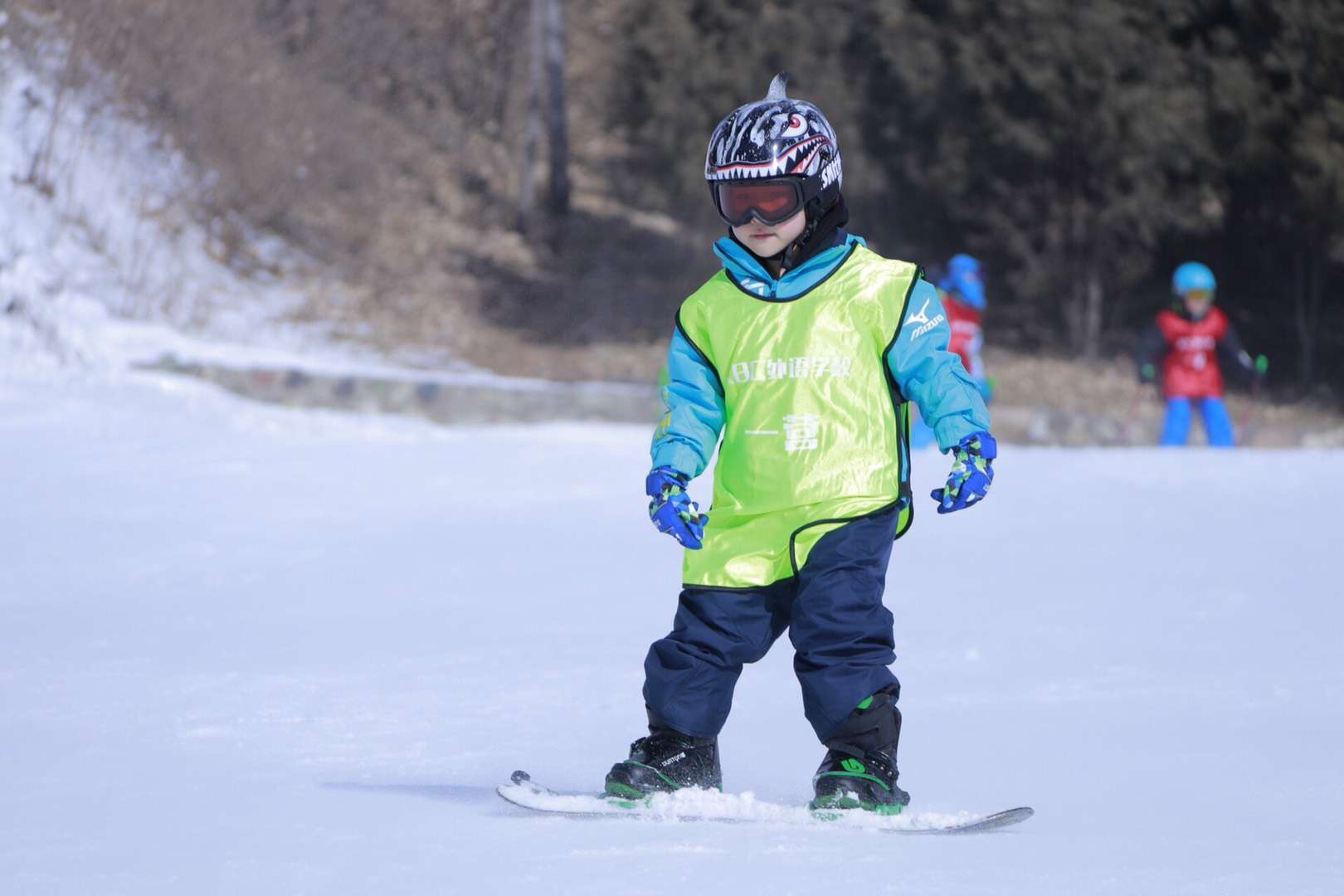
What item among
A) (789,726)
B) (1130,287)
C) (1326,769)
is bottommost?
(789,726)

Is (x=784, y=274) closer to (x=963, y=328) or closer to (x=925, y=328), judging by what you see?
(x=925, y=328)

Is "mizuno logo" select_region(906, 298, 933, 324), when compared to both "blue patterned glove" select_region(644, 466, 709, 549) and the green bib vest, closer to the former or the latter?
the green bib vest

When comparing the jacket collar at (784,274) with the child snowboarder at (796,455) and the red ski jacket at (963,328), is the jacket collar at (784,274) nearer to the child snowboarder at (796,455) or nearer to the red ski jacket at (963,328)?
the child snowboarder at (796,455)

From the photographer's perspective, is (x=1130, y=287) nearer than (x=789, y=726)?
No

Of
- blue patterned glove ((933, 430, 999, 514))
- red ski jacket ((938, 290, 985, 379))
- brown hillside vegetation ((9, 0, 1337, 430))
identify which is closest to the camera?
blue patterned glove ((933, 430, 999, 514))

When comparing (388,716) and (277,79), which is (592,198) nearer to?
(277,79)

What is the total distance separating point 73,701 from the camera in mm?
4363

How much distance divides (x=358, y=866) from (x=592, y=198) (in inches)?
926

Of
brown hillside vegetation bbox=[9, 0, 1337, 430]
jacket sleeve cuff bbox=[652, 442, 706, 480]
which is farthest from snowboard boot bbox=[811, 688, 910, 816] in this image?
brown hillside vegetation bbox=[9, 0, 1337, 430]

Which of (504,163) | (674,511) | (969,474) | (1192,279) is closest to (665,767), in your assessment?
(674,511)

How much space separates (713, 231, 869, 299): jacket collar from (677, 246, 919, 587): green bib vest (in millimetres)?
17

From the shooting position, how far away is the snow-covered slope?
9.39 feet

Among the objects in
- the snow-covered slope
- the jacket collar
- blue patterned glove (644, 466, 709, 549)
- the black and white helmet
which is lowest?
the snow-covered slope

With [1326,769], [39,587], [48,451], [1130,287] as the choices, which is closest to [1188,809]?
[1326,769]
